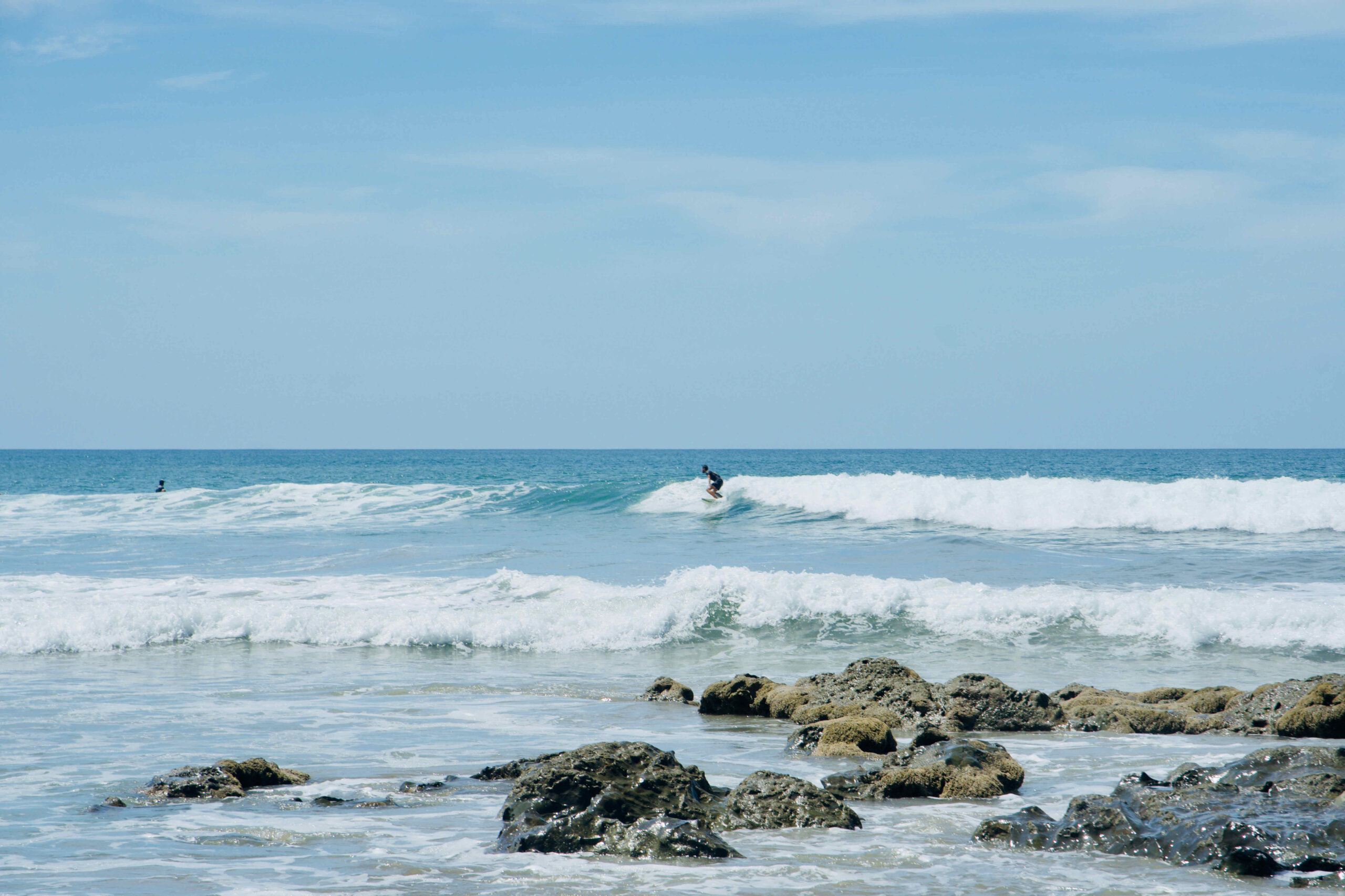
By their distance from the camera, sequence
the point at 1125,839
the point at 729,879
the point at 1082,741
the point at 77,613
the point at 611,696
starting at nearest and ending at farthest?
the point at 729,879
the point at 1125,839
the point at 1082,741
the point at 611,696
the point at 77,613

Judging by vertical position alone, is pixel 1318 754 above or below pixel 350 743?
above

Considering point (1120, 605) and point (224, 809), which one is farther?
point (1120, 605)

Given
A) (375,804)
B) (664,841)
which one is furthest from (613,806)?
(375,804)

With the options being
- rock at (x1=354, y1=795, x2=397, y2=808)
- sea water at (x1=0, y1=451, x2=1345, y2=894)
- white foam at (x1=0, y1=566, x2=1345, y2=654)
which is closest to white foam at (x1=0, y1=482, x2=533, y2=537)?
sea water at (x1=0, y1=451, x2=1345, y2=894)

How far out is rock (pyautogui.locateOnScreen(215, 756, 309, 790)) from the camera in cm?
718

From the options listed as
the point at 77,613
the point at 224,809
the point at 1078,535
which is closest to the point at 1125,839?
the point at 224,809

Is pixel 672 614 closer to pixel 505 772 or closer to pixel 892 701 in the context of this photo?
pixel 892 701

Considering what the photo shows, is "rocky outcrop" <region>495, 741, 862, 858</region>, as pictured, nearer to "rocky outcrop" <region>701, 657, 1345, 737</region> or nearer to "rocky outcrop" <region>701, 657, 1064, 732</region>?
"rocky outcrop" <region>701, 657, 1345, 737</region>

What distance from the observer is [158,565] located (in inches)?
888

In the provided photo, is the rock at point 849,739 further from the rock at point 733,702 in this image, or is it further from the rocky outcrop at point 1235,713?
the rocky outcrop at point 1235,713

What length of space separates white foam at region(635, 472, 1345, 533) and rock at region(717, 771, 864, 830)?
2231 cm

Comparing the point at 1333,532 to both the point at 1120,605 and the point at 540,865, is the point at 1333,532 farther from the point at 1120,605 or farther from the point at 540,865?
the point at 540,865

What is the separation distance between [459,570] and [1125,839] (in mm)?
16453

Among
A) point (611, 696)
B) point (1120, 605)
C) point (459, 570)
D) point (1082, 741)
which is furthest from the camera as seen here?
point (459, 570)
